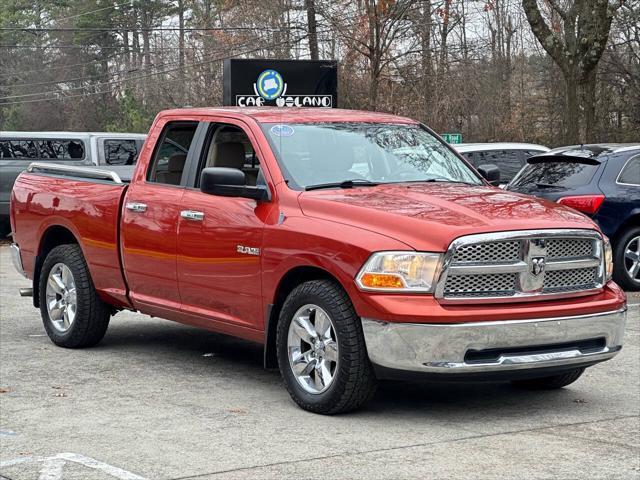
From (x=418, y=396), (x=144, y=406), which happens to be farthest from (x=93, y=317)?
(x=418, y=396)

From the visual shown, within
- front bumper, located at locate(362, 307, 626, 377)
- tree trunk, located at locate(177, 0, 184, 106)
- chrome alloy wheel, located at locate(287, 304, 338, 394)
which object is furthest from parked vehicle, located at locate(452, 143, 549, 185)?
tree trunk, located at locate(177, 0, 184, 106)

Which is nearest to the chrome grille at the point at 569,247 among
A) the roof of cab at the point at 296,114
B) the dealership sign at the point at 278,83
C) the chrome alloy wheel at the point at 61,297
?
the roof of cab at the point at 296,114

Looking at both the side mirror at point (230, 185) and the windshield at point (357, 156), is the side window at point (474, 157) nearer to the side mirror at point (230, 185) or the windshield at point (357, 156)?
the windshield at point (357, 156)

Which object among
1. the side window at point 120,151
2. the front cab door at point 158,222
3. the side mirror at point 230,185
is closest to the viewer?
the side mirror at point 230,185

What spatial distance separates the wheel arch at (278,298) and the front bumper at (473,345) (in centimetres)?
74

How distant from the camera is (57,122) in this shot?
7456 centimetres

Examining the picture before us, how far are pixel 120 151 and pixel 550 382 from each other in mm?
15752

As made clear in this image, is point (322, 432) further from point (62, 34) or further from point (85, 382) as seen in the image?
point (62, 34)

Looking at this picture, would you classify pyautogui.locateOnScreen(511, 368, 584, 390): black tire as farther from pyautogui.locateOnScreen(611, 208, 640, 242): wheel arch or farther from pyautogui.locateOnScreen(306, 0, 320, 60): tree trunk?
pyautogui.locateOnScreen(306, 0, 320, 60): tree trunk

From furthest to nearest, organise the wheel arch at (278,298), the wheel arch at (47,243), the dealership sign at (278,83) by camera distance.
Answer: the dealership sign at (278,83) → the wheel arch at (47,243) → the wheel arch at (278,298)

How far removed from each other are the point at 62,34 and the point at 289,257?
68.4 meters

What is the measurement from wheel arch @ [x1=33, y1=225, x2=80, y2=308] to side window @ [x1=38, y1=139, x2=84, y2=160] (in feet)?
40.0

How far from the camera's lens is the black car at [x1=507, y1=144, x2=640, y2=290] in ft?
41.9

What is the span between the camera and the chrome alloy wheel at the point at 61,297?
9.62 meters
